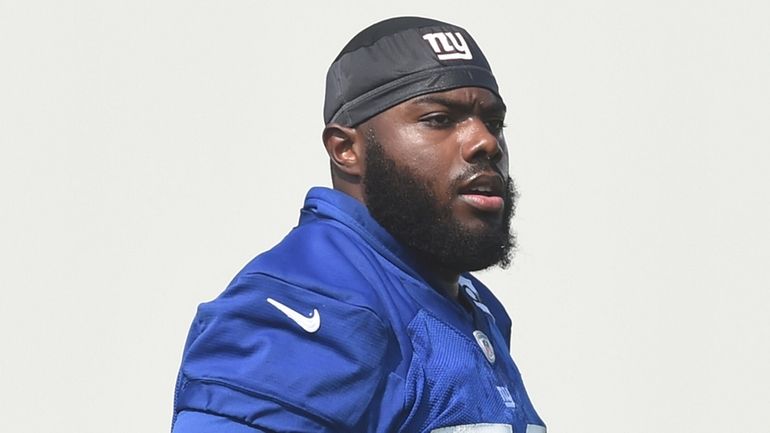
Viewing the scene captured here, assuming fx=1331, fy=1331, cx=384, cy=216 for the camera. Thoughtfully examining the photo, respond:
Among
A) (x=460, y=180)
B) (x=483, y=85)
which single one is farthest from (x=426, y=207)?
(x=483, y=85)

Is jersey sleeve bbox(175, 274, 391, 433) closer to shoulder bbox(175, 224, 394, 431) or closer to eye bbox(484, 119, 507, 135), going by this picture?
shoulder bbox(175, 224, 394, 431)

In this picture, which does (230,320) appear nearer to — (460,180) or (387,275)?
(387,275)

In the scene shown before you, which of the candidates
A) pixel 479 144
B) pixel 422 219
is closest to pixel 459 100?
pixel 479 144

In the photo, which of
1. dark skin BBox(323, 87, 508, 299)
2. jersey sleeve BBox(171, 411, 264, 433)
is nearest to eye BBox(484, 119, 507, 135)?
dark skin BBox(323, 87, 508, 299)

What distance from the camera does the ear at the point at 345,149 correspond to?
10.6 ft

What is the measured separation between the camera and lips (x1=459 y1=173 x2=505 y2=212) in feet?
10.1

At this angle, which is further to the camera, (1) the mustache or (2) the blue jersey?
(1) the mustache

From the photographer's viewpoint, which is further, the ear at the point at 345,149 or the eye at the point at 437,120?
the ear at the point at 345,149

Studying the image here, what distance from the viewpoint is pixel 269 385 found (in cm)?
267

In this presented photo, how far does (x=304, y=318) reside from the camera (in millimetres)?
2771

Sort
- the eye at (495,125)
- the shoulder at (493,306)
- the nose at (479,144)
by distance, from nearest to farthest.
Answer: the nose at (479,144)
the eye at (495,125)
the shoulder at (493,306)

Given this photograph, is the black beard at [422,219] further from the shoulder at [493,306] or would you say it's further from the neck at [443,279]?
the shoulder at [493,306]

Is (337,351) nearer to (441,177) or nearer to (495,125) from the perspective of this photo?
(441,177)

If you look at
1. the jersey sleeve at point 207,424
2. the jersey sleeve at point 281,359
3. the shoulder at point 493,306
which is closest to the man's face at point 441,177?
the jersey sleeve at point 281,359
